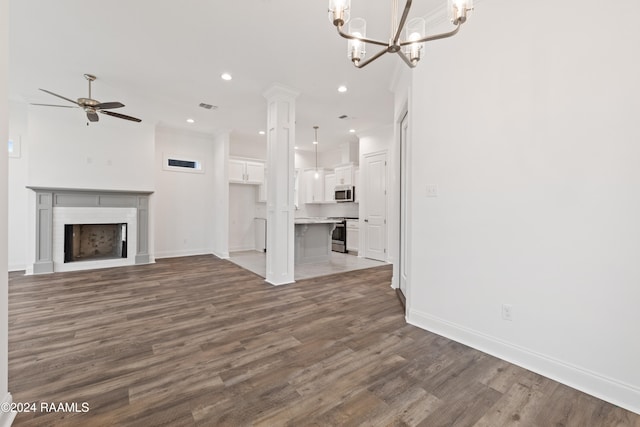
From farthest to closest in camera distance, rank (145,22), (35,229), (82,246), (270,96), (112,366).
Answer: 1. (82,246)
2. (35,229)
3. (270,96)
4. (145,22)
5. (112,366)

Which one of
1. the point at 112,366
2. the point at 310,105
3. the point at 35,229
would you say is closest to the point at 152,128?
the point at 35,229

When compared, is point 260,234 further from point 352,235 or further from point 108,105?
point 108,105

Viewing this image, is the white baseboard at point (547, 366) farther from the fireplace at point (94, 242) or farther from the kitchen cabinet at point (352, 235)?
the fireplace at point (94, 242)

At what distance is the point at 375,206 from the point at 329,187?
6.79ft

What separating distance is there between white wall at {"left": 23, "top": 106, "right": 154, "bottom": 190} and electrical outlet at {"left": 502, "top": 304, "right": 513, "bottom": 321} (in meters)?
6.58

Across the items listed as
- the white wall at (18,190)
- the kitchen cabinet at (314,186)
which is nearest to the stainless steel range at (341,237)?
the kitchen cabinet at (314,186)

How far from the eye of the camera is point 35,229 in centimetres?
482

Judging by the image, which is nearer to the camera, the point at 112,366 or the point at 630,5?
the point at 630,5

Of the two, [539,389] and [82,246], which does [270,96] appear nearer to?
[539,389]

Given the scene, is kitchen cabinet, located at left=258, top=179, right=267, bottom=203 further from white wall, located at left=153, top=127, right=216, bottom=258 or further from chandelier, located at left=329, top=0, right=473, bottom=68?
chandelier, located at left=329, top=0, right=473, bottom=68

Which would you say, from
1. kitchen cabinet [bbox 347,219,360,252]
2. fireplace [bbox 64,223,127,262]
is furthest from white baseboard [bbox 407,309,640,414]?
fireplace [bbox 64,223,127,262]

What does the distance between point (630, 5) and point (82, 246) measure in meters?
8.14

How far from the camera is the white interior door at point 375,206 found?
6207 mm

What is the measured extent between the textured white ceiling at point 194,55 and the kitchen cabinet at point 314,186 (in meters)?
2.89
